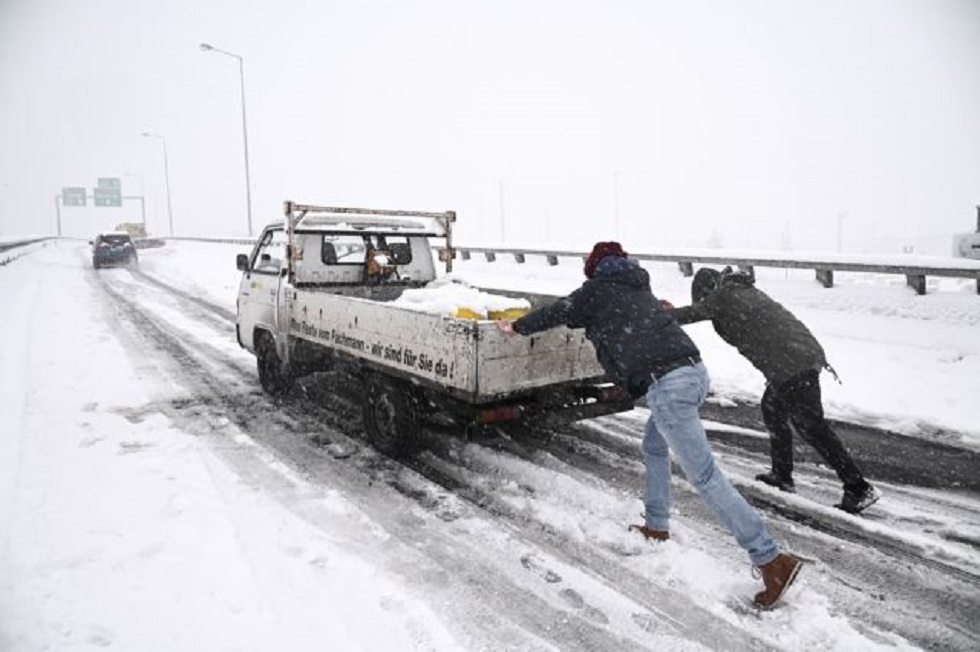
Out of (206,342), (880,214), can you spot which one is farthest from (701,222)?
(206,342)

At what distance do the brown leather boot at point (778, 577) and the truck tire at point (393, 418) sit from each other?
9.78 feet

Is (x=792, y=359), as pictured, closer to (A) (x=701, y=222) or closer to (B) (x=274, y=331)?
(B) (x=274, y=331)

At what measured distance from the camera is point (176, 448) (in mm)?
5512

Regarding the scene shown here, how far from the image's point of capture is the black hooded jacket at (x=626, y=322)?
11.4 ft

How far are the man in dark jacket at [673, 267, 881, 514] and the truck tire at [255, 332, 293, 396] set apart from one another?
4753mm

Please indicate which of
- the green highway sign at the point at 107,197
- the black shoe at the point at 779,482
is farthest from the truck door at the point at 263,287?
the green highway sign at the point at 107,197

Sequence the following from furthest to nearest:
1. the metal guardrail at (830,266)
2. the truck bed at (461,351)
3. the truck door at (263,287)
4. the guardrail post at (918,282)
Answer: the guardrail post at (918,282) < the metal guardrail at (830,266) < the truck door at (263,287) < the truck bed at (461,351)

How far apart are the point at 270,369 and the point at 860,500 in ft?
20.0

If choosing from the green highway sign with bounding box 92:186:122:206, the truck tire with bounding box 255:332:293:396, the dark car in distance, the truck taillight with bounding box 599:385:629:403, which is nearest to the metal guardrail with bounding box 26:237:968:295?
the truck tire with bounding box 255:332:293:396

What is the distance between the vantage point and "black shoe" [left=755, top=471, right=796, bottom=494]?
15.2ft

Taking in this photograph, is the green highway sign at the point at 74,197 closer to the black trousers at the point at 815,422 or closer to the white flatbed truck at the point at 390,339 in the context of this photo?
the white flatbed truck at the point at 390,339

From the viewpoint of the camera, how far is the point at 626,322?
139 inches

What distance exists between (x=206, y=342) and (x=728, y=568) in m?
9.46

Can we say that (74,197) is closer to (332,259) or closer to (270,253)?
(270,253)
